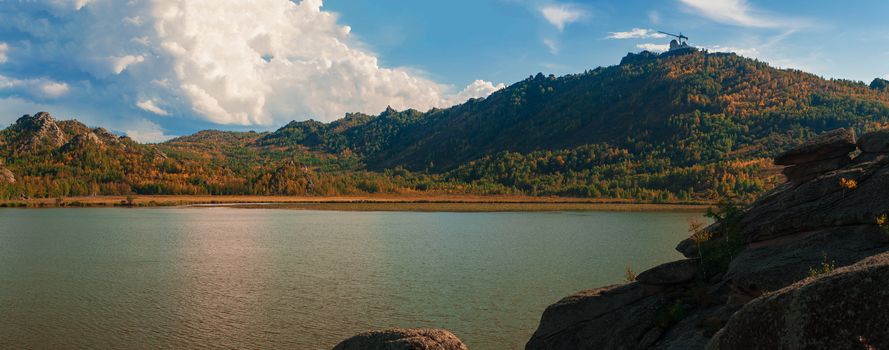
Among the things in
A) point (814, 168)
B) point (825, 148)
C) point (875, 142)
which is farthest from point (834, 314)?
point (825, 148)

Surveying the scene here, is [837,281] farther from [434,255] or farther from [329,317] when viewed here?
[434,255]

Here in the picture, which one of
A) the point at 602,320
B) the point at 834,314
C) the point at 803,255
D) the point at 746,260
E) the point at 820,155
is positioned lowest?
the point at 602,320

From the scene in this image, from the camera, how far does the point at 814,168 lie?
3331 cm

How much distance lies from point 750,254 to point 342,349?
65.3 ft

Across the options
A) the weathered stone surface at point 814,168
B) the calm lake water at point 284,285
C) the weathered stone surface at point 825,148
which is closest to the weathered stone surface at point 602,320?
the calm lake water at point 284,285

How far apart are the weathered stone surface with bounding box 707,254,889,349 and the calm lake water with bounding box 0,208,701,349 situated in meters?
23.7

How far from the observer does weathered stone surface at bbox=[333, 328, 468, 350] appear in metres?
18.0

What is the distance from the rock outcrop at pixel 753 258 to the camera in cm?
2364

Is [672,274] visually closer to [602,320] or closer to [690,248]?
[602,320]

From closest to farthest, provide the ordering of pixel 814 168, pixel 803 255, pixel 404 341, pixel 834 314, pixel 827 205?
1. pixel 834 314
2. pixel 404 341
3. pixel 803 255
4. pixel 827 205
5. pixel 814 168

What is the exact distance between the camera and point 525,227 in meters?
131

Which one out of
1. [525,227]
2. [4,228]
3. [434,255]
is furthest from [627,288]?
[4,228]

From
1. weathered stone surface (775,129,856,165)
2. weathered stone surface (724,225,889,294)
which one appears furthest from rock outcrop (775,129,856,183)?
weathered stone surface (724,225,889,294)

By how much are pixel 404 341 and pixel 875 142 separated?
1162 inches
